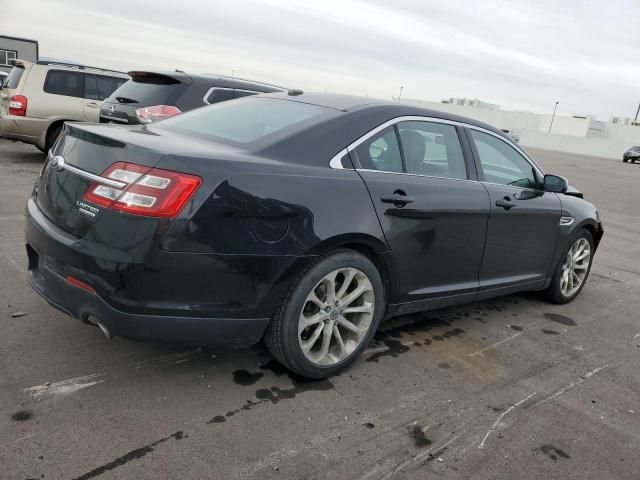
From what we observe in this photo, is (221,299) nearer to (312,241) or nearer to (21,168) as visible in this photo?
(312,241)

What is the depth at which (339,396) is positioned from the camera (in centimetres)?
299

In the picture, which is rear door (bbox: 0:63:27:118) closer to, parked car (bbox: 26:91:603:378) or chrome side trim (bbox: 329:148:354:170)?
parked car (bbox: 26:91:603:378)

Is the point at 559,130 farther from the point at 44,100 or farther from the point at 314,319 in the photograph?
the point at 314,319

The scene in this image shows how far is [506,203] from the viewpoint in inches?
156

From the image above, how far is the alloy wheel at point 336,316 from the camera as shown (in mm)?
2994

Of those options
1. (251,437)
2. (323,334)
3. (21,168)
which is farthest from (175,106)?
(251,437)

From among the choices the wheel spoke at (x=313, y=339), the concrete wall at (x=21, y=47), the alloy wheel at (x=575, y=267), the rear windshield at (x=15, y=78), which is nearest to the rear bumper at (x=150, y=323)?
the wheel spoke at (x=313, y=339)

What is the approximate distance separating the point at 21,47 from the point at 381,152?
25599mm

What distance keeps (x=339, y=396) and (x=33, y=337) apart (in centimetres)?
184

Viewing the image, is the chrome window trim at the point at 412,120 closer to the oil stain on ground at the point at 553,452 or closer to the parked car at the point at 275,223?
the parked car at the point at 275,223

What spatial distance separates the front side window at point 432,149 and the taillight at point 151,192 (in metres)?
1.49

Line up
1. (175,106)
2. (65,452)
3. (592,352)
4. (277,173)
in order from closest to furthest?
(65,452) → (277,173) → (592,352) → (175,106)

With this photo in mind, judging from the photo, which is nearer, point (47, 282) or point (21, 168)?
point (47, 282)

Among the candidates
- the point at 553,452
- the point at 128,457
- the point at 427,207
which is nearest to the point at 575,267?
the point at 427,207
